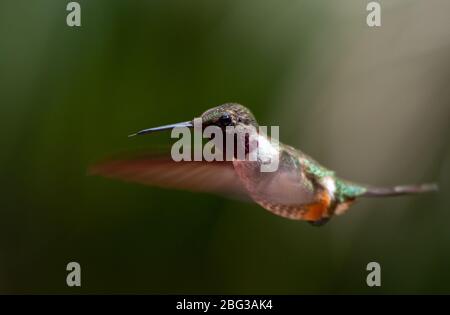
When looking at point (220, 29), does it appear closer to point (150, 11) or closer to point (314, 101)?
point (150, 11)

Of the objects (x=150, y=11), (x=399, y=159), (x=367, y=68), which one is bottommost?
(x=399, y=159)

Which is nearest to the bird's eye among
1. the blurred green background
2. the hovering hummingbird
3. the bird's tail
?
the hovering hummingbird

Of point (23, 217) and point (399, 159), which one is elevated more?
point (399, 159)

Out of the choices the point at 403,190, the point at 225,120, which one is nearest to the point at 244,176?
the point at 225,120

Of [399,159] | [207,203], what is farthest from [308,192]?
[399,159]

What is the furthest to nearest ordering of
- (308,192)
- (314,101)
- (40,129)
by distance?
(314,101) < (40,129) < (308,192)

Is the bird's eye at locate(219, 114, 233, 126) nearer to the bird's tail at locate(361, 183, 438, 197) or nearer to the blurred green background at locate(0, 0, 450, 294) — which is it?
the bird's tail at locate(361, 183, 438, 197)
